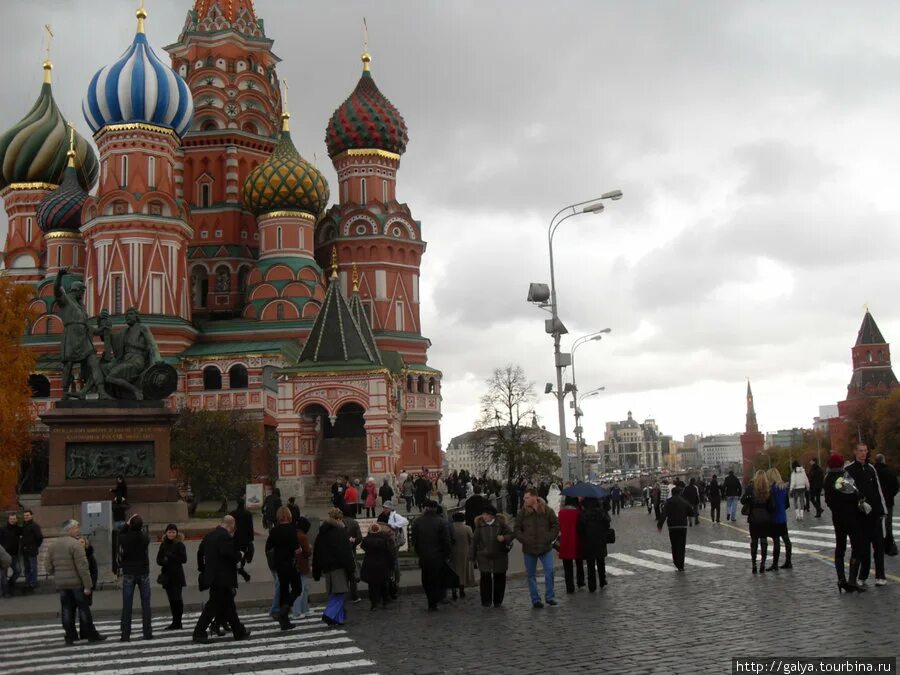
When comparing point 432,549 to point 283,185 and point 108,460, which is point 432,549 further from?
point 283,185

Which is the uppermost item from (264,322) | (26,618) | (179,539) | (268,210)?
(268,210)

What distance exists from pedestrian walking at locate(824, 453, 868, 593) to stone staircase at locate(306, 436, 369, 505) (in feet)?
103

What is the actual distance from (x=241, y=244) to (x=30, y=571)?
1743 inches

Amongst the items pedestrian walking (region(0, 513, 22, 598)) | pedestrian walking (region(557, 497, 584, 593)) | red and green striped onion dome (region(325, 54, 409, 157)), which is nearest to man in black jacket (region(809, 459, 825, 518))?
pedestrian walking (region(557, 497, 584, 593))

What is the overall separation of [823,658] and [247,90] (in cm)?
5862

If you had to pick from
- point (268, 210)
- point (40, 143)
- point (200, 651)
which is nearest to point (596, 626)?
A: point (200, 651)

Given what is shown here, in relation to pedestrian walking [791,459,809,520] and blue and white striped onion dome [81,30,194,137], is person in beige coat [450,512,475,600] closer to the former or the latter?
pedestrian walking [791,459,809,520]

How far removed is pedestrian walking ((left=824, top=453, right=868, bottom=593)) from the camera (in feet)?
38.9

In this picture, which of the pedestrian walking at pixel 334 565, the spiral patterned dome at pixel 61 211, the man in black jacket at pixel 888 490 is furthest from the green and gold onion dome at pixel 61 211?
the man in black jacket at pixel 888 490

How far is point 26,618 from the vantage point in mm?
15609

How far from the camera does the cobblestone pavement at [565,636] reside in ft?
31.6

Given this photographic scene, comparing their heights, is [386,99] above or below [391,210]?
above

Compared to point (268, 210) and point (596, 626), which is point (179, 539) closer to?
point (596, 626)

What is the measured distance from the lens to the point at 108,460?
82.5 feet
